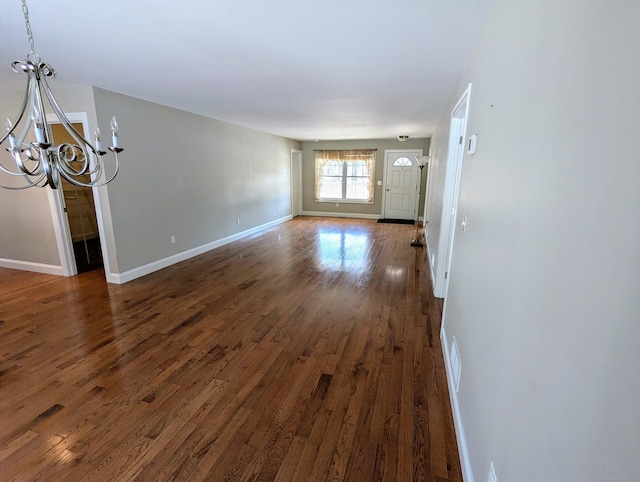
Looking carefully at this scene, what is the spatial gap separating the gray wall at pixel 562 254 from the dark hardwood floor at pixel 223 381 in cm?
61

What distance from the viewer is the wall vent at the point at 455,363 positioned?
1.87 m

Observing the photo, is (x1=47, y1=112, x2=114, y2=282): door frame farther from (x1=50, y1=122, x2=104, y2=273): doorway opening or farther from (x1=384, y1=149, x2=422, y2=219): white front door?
(x1=384, y1=149, x2=422, y2=219): white front door

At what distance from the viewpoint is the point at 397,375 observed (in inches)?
88.5

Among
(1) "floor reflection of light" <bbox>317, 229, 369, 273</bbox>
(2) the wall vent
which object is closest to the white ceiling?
(2) the wall vent

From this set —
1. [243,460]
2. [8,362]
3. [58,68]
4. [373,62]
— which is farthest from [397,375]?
[58,68]

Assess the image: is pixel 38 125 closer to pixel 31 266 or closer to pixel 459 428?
pixel 459 428

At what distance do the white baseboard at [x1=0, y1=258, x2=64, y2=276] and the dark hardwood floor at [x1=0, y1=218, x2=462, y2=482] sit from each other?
8.4 inches

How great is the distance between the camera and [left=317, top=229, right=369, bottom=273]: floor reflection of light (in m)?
4.78

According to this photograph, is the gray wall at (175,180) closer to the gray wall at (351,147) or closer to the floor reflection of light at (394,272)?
the gray wall at (351,147)

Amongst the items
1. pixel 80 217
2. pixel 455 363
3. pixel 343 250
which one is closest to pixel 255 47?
pixel 455 363

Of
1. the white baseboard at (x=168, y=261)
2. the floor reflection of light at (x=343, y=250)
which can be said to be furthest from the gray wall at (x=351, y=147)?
the white baseboard at (x=168, y=261)

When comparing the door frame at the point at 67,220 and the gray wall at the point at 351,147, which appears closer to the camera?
the door frame at the point at 67,220

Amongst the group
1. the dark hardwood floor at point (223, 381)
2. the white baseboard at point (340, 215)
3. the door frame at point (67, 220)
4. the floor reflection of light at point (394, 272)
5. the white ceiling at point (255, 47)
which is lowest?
the dark hardwood floor at point (223, 381)

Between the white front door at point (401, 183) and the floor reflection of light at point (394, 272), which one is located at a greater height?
the white front door at point (401, 183)
